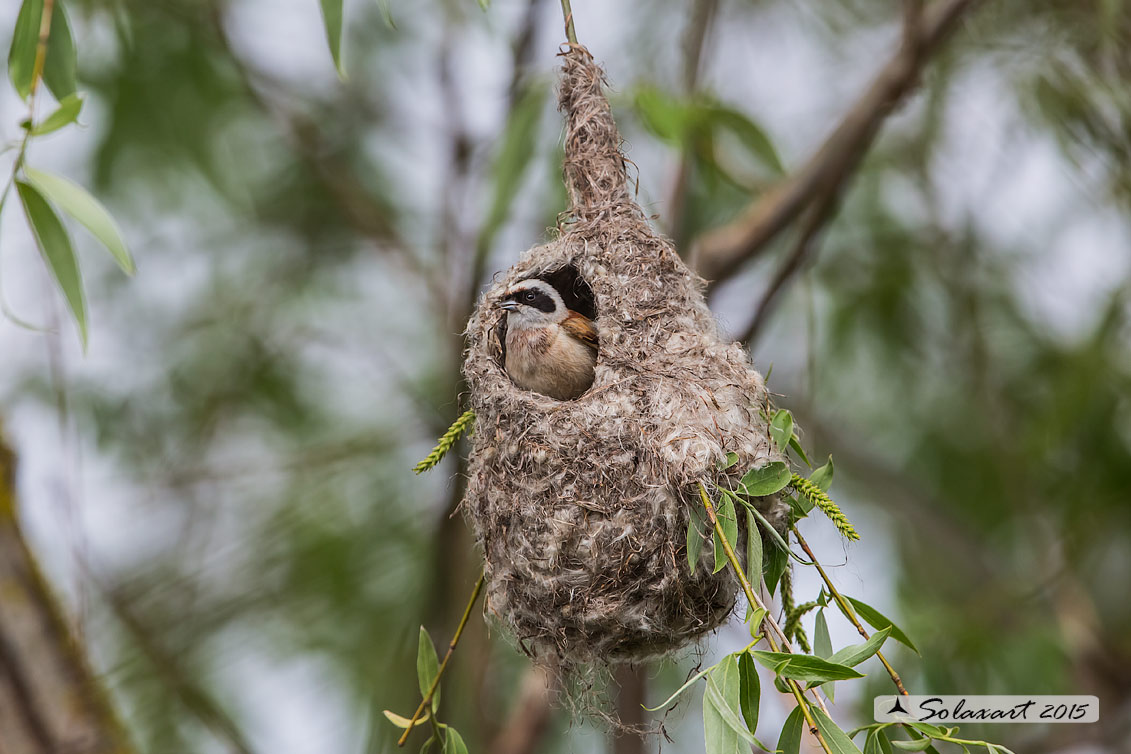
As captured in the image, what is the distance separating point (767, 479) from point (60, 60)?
69.0 inches

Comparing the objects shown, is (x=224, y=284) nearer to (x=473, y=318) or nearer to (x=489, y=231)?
(x=489, y=231)

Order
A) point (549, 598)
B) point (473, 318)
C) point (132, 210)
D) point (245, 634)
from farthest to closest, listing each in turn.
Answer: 1. point (132, 210)
2. point (245, 634)
3. point (473, 318)
4. point (549, 598)

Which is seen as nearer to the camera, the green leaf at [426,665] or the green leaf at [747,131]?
the green leaf at [426,665]

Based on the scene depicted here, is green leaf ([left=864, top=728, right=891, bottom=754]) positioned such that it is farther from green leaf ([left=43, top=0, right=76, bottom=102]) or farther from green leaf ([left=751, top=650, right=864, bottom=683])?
green leaf ([left=43, top=0, right=76, bottom=102])

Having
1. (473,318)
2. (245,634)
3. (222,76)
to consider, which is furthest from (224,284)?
(473,318)

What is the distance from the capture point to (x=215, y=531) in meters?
6.04

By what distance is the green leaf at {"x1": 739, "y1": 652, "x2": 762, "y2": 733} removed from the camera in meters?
1.74

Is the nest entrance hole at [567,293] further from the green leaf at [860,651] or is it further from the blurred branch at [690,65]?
the green leaf at [860,651]

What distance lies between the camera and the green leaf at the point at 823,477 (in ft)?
6.48

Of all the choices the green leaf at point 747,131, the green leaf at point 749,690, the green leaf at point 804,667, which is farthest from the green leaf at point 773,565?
the green leaf at point 747,131

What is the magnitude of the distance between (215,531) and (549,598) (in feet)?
13.9

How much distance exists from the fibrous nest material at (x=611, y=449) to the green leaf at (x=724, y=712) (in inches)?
20.1

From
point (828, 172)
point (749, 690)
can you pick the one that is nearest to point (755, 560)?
point (749, 690)

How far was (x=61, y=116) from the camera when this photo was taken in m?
1.86
